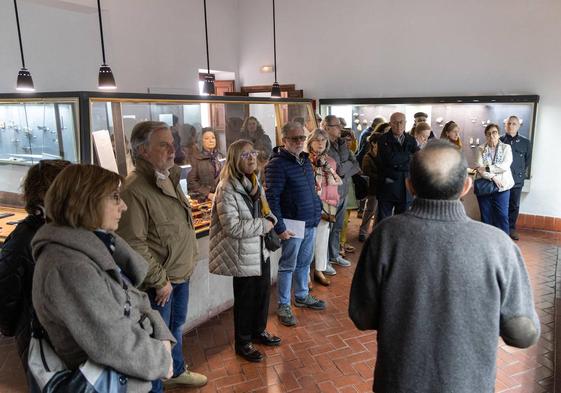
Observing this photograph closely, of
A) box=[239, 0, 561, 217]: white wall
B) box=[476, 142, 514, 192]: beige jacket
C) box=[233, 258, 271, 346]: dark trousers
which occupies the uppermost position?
box=[239, 0, 561, 217]: white wall

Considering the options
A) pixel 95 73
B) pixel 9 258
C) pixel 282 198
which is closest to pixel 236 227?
pixel 282 198

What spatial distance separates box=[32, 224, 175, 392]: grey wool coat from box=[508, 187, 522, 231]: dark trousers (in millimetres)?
6429

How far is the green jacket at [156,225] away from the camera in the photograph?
242 cm

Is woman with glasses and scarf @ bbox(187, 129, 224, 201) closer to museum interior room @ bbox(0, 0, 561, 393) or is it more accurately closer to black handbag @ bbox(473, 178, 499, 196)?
museum interior room @ bbox(0, 0, 561, 393)

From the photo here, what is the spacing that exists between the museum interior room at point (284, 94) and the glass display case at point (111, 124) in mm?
16

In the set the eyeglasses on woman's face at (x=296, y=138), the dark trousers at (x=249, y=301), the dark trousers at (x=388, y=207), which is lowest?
the dark trousers at (x=249, y=301)

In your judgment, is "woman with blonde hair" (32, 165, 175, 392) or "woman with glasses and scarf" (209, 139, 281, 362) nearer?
"woman with blonde hair" (32, 165, 175, 392)

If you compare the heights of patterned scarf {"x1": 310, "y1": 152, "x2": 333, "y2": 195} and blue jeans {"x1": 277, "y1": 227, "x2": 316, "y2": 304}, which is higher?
patterned scarf {"x1": 310, "y1": 152, "x2": 333, "y2": 195}

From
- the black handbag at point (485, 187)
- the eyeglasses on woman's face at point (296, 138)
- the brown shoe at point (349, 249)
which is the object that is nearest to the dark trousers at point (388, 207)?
the brown shoe at point (349, 249)

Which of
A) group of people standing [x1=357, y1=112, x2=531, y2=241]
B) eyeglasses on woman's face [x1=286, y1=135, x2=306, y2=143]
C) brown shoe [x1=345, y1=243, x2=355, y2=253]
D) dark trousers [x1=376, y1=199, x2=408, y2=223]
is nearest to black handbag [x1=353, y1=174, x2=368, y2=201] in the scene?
group of people standing [x1=357, y1=112, x2=531, y2=241]

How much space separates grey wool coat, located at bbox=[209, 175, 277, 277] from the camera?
3.14 m

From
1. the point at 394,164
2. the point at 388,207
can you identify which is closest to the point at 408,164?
the point at 394,164

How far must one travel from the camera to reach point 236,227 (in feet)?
10.3

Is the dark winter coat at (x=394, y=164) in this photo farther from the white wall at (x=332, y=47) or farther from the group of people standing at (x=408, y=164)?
the white wall at (x=332, y=47)
